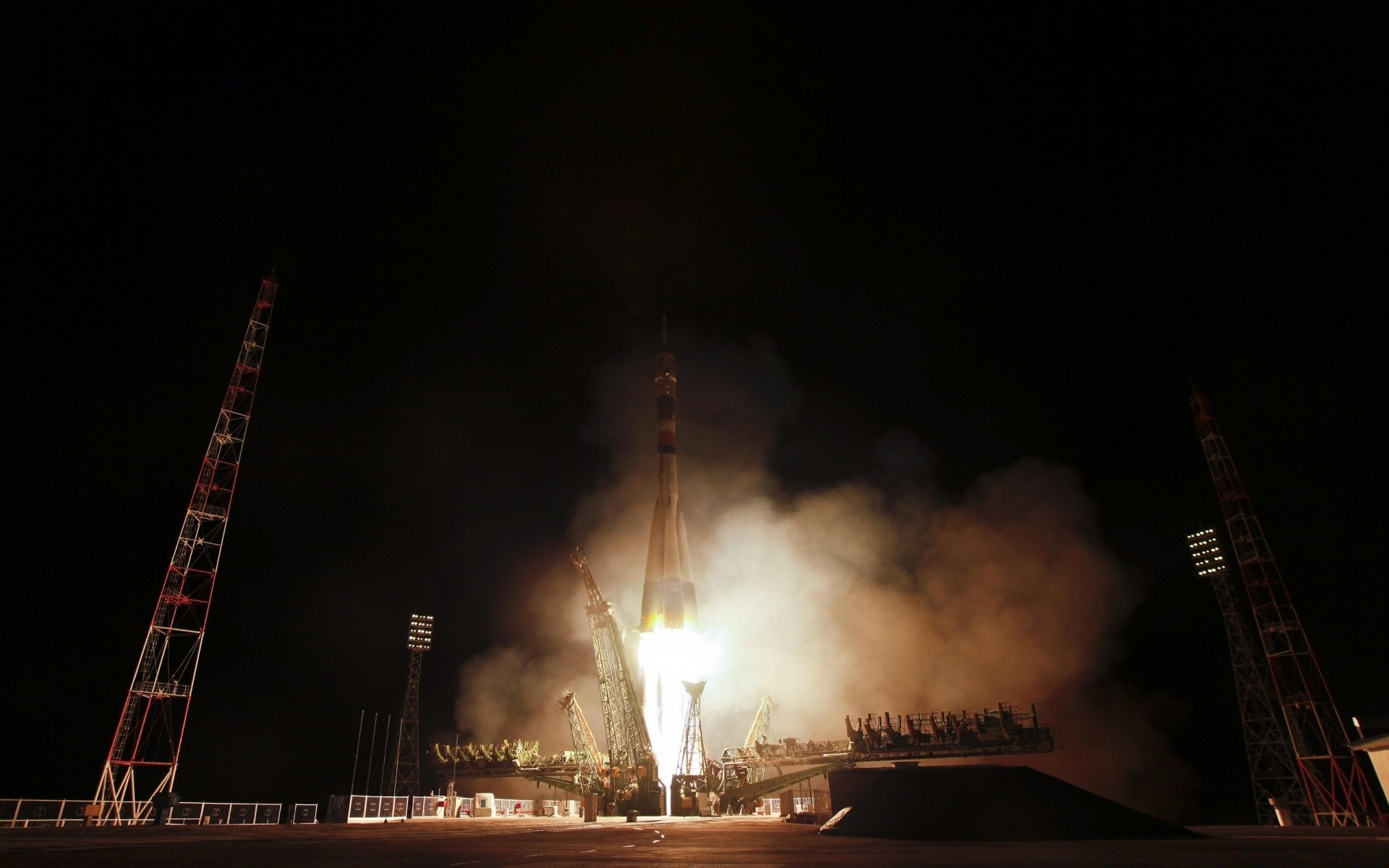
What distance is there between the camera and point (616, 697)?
1907 inches

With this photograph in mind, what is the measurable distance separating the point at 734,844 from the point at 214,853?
27.5ft

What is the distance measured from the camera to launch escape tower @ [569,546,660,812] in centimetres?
4569

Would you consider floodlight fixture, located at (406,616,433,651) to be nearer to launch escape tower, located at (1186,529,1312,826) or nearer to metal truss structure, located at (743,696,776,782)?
metal truss structure, located at (743,696,776,782)

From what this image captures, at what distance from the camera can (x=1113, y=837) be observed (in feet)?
34.8

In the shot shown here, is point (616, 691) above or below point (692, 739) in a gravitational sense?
above

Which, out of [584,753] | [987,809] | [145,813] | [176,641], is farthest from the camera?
[584,753]

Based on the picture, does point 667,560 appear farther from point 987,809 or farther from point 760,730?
point 987,809

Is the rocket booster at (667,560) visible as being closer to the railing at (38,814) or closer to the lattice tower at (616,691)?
the lattice tower at (616,691)

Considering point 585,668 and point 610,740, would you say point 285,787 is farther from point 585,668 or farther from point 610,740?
point 610,740

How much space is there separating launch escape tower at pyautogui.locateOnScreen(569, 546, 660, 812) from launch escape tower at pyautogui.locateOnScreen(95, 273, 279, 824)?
73.7ft

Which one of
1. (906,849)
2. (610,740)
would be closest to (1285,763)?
(610,740)

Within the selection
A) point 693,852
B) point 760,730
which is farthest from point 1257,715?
point 693,852

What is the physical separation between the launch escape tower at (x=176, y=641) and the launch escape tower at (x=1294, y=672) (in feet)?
205

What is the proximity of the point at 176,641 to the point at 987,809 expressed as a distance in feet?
155
